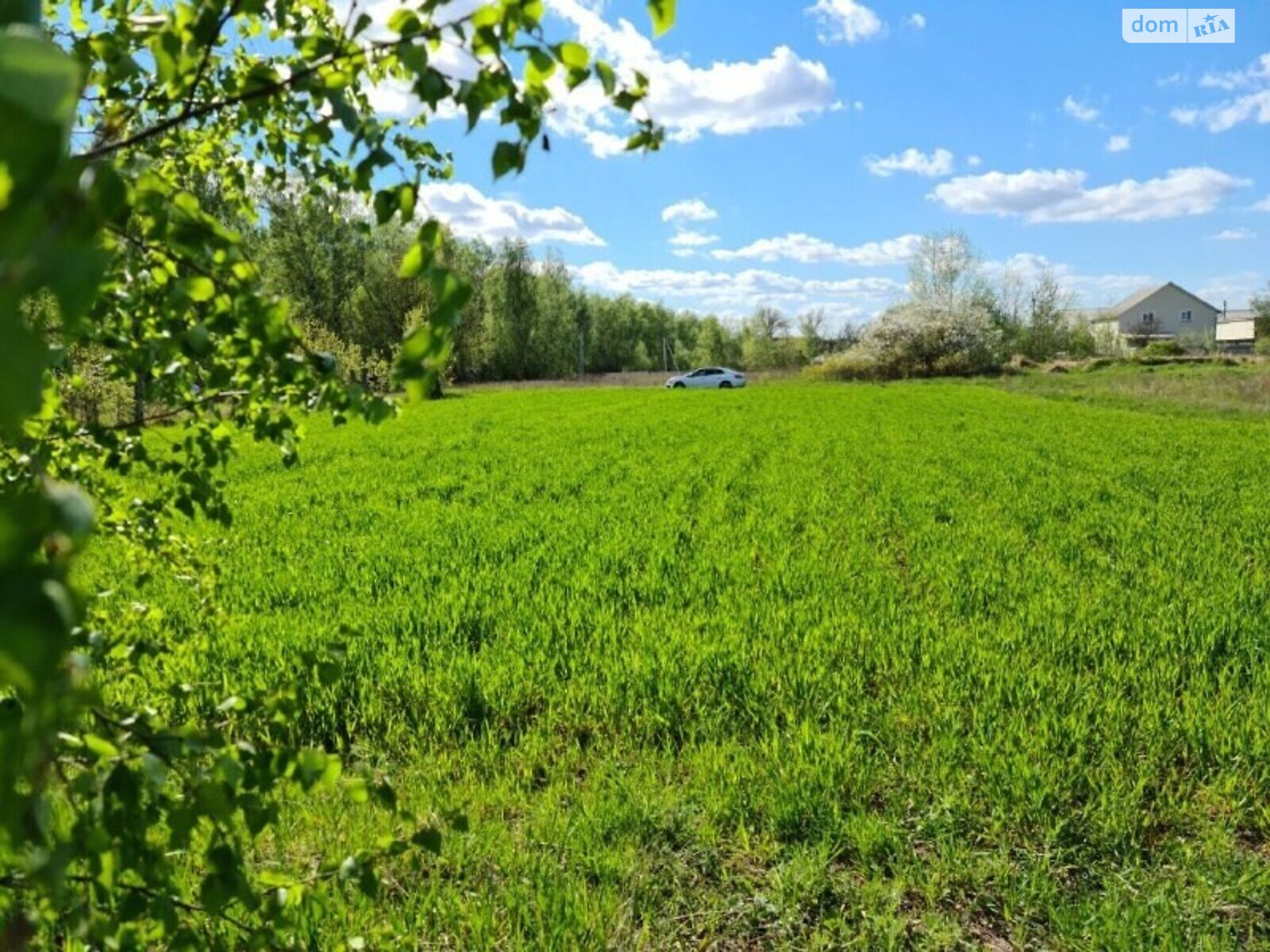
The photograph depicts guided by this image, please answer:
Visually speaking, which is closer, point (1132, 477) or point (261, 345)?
point (261, 345)

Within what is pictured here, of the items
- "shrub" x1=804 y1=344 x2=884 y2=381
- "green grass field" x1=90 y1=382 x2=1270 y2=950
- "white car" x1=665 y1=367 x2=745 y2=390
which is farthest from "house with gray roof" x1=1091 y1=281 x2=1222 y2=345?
"green grass field" x1=90 y1=382 x2=1270 y2=950

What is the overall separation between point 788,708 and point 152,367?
3721 millimetres

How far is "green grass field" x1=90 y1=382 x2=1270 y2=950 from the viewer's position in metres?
3.22

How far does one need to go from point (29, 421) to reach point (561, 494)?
1001 centimetres

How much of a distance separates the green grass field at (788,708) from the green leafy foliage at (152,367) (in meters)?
0.36

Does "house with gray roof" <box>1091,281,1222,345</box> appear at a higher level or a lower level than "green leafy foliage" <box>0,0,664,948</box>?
higher

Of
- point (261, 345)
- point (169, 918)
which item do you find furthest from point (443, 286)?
point (169, 918)

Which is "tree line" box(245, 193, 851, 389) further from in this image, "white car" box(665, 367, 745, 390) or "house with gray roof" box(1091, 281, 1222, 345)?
"house with gray roof" box(1091, 281, 1222, 345)

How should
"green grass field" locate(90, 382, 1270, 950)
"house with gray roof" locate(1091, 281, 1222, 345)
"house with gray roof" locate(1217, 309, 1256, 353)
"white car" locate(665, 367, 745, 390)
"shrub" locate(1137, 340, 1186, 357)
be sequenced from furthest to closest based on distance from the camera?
1. "house with gray roof" locate(1091, 281, 1222, 345)
2. "house with gray roof" locate(1217, 309, 1256, 353)
3. "shrub" locate(1137, 340, 1186, 357)
4. "white car" locate(665, 367, 745, 390)
5. "green grass field" locate(90, 382, 1270, 950)

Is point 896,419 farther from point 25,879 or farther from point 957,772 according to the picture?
point 25,879

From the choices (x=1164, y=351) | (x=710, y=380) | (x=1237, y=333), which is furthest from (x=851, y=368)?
(x=1237, y=333)

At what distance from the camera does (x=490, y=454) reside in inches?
642

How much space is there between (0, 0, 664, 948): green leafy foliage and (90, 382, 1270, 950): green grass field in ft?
1.20

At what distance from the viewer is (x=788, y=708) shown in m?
4.68
